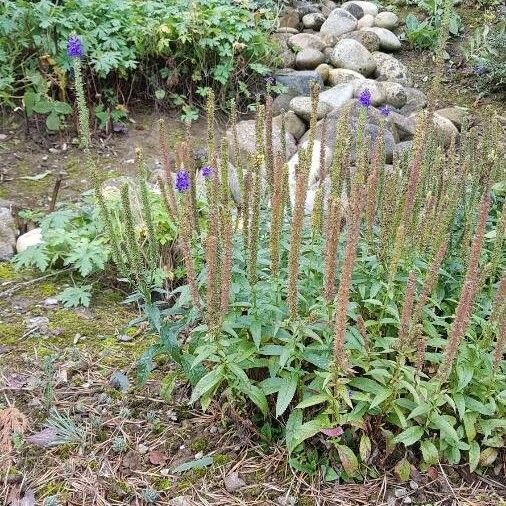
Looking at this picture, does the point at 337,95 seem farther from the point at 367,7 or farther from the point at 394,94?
the point at 367,7

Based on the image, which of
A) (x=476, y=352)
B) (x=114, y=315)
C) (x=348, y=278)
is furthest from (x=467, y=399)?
(x=114, y=315)

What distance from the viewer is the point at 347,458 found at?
2.58 m

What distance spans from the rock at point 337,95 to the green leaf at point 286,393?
16.3 ft

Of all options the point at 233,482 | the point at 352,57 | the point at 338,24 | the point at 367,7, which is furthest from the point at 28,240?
the point at 367,7

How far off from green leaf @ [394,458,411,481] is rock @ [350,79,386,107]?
5.41 metres

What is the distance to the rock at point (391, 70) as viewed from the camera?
27.7 feet

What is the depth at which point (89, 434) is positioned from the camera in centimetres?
294

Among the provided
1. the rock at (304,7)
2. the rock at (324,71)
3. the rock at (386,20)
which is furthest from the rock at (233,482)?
the rock at (386,20)

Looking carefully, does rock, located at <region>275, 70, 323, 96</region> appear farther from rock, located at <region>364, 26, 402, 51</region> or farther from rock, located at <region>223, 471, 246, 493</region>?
rock, located at <region>223, 471, 246, 493</region>

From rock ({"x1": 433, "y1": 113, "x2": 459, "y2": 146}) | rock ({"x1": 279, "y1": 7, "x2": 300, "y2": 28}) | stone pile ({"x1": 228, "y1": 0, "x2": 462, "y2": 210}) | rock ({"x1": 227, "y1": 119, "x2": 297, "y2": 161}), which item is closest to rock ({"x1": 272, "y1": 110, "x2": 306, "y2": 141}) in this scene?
stone pile ({"x1": 228, "y1": 0, "x2": 462, "y2": 210})

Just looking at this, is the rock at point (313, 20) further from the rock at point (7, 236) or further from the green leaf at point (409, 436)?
the green leaf at point (409, 436)

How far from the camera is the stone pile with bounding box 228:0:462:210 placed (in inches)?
259

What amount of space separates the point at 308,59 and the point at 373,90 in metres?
1.28

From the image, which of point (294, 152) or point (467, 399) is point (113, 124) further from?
point (467, 399)
